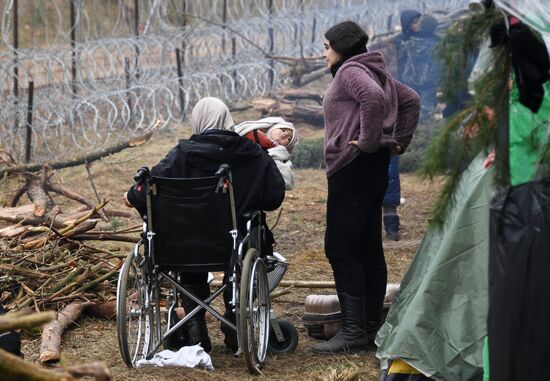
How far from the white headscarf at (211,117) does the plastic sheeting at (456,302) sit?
1.37 metres

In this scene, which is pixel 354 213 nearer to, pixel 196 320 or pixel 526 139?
pixel 196 320

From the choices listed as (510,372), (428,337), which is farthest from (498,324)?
(428,337)

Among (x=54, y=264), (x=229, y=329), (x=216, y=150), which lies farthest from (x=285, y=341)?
(x=54, y=264)

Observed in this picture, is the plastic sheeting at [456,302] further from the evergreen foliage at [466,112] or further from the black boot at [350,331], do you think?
the evergreen foliage at [466,112]

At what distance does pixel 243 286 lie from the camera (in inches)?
190

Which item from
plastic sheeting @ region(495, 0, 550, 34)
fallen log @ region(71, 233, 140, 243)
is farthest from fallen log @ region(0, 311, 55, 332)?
fallen log @ region(71, 233, 140, 243)

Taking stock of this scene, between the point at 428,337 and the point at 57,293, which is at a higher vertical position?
the point at 428,337

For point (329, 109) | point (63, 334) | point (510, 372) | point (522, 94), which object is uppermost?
point (522, 94)

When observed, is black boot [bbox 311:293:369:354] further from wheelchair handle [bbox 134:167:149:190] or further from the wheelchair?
wheelchair handle [bbox 134:167:149:190]

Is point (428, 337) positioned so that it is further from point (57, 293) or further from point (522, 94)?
point (57, 293)

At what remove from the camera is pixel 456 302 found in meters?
4.43

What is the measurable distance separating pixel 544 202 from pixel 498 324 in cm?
43

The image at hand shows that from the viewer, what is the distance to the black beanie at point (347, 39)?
538 centimetres

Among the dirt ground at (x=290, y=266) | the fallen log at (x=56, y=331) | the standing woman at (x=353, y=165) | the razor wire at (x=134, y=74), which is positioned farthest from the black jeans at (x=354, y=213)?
the razor wire at (x=134, y=74)
